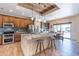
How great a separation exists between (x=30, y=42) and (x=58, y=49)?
74 centimetres

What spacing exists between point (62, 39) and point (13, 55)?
4.11 ft

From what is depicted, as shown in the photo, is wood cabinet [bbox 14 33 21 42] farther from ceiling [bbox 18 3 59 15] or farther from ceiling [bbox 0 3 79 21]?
ceiling [bbox 18 3 59 15]

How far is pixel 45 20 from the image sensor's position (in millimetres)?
2258

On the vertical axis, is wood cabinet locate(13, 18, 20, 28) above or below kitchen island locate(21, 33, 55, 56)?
above

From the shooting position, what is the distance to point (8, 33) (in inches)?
86.8

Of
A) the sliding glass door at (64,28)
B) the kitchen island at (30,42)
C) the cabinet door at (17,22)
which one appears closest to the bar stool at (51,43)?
the kitchen island at (30,42)

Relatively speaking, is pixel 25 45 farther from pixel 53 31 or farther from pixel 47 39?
pixel 53 31

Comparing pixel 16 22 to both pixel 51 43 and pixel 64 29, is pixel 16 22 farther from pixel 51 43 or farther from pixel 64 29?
pixel 64 29

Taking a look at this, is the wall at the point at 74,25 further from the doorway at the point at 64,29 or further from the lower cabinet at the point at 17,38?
the lower cabinet at the point at 17,38

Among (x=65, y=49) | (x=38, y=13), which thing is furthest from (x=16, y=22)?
(x=65, y=49)

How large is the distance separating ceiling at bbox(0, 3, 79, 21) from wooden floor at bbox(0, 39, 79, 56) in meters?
0.66

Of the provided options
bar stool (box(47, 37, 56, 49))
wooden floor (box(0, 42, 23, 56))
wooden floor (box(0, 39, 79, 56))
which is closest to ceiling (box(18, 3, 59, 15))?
bar stool (box(47, 37, 56, 49))

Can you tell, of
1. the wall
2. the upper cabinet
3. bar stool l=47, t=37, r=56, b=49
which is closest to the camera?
the upper cabinet

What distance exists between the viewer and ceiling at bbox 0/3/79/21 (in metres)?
2.15
